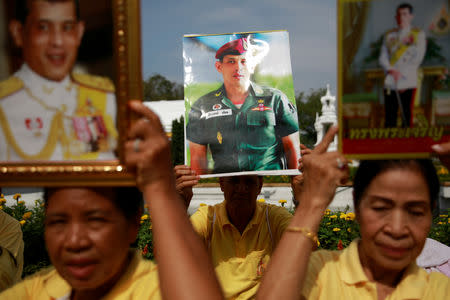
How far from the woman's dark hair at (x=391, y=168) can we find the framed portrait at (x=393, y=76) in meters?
0.11

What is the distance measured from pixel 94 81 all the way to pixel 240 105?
1.31m

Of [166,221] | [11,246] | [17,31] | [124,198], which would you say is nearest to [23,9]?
[17,31]

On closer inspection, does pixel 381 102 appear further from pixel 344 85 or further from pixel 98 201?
pixel 98 201

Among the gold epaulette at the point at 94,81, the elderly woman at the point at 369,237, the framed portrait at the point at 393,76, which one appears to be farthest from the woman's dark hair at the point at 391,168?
the gold epaulette at the point at 94,81

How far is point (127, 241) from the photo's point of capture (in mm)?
1599

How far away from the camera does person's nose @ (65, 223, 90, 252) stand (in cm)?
144

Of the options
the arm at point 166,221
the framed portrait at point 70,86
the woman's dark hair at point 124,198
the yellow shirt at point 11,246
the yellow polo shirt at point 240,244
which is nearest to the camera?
→ the arm at point 166,221

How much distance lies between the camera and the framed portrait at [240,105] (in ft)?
8.18

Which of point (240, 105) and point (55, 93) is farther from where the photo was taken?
point (240, 105)

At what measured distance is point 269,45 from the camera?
105 inches

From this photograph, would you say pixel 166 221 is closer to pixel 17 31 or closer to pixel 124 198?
pixel 124 198

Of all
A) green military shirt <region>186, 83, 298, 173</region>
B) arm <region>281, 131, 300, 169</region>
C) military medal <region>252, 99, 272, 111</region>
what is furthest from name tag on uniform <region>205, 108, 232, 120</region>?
arm <region>281, 131, 300, 169</region>

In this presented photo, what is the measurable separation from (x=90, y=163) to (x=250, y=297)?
75.9 inches

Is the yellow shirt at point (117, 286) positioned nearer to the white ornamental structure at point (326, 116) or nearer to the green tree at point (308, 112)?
the white ornamental structure at point (326, 116)
